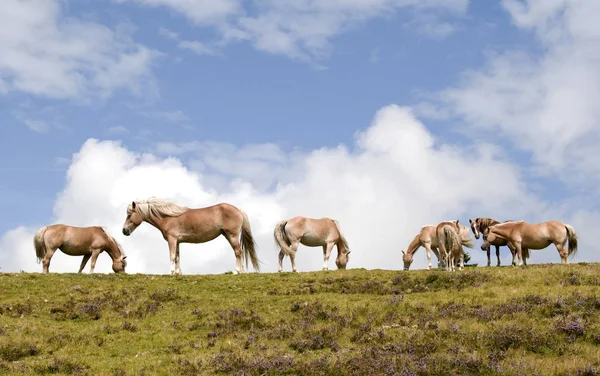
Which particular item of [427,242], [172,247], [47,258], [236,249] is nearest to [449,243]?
[427,242]

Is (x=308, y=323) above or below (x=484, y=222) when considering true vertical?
below

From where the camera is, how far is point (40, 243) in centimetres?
3412

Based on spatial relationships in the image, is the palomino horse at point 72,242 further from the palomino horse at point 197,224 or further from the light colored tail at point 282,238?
the light colored tail at point 282,238

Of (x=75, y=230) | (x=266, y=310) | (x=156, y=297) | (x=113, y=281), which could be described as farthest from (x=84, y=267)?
(x=266, y=310)

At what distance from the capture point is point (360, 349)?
56.3ft

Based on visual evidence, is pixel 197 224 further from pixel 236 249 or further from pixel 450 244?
pixel 450 244

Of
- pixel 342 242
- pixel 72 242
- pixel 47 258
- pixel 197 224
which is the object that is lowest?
pixel 47 258

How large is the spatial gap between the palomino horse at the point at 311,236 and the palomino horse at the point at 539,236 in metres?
8.82

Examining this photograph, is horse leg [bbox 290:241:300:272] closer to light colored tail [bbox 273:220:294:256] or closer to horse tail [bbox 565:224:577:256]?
light colored tail [bbox 273:220:294:256]

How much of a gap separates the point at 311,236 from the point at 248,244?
3.56 meters

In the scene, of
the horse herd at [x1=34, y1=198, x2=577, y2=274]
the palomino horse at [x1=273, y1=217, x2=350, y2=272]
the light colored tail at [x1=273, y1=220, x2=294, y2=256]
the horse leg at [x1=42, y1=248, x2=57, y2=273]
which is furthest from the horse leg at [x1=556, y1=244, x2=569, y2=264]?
the horse leg at [x1=42, y1=248, x2=57, y2=273]

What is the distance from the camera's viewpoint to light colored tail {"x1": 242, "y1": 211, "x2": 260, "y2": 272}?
3272cm

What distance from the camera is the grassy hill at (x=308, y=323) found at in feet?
52.9

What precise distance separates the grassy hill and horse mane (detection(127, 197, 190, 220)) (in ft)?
15.2
